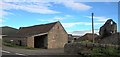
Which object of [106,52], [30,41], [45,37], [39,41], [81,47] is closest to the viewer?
[106,52]

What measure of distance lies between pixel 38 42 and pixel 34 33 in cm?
220

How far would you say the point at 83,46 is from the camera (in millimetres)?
18594

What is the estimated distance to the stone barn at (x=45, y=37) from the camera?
131ft

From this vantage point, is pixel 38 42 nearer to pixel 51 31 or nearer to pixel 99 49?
pixel 51 31

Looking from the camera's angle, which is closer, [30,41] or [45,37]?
[30,41]

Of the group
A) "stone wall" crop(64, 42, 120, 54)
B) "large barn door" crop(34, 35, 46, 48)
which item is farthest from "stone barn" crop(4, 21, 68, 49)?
"stone wall" crop(64, 42, 120, 54)

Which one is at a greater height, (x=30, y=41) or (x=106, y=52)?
(x=30, y=41)

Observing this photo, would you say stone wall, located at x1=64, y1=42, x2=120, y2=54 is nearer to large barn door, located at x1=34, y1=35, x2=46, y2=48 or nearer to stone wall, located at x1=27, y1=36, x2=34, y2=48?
stone wall, located at x1=27, y1=36, x2=34, y2=48

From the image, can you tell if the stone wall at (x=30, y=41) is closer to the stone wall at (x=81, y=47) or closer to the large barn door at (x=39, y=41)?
the large barn door at (x=39, y=41)

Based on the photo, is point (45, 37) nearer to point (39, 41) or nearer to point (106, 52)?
point (39, 41)

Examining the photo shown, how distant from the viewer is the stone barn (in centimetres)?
4006

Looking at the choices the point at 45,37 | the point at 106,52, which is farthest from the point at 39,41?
the point at 106,52

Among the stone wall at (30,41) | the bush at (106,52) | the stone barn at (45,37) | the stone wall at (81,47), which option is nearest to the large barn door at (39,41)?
the stone barn at (45,37)

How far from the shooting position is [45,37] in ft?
138
